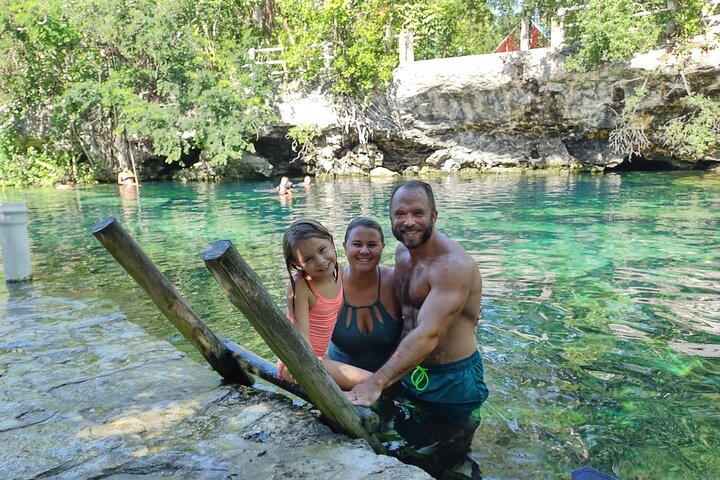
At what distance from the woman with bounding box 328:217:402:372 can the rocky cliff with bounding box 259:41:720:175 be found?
20074 millimetres

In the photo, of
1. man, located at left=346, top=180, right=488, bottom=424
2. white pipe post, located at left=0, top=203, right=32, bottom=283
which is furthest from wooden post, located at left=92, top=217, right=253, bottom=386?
white pipe post, located at left=0, top=203, right=32, bottom=283

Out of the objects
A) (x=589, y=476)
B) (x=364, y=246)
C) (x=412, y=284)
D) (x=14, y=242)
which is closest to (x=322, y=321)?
(x=364, y=246)

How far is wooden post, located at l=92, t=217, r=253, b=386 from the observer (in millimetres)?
3053

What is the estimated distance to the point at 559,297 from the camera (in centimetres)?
662

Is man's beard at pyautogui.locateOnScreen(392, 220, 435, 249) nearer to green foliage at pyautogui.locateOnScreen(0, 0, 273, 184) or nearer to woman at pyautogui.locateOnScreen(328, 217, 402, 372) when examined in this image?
woman at pyautogui.locateOnScreen(328, 217, 402, 372)

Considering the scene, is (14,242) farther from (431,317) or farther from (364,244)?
(431,317)

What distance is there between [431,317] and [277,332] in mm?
984

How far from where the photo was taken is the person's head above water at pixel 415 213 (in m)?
3.34

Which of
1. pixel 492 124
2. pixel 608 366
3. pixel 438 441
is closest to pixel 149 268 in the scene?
pixel 438 441

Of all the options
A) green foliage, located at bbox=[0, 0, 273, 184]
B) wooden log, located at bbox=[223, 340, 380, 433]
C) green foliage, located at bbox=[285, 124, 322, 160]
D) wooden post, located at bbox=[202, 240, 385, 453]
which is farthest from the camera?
green foliage, located at bbox=[285, 124, 322, 160]

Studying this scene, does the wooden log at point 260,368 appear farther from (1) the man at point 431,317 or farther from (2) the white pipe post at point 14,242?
(2) the white pipe post at point 14,242

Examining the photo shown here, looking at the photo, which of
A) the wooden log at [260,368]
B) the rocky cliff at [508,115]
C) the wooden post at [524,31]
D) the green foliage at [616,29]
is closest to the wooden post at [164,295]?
the wooden log at [260,368]

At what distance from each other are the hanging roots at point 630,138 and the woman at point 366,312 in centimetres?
2093

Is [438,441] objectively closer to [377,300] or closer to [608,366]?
[377,300]
